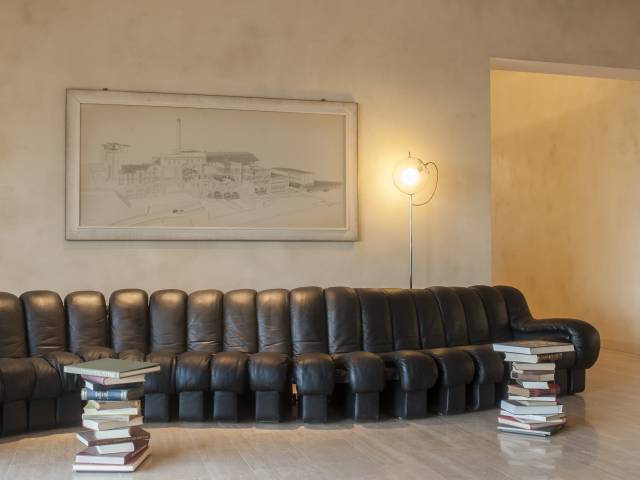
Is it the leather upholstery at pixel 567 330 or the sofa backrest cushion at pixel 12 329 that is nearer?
the sofa backrest cushion at pixel 12 329

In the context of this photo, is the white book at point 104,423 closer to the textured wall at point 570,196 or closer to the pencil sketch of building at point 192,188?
the pencil sketch of building at point 192,188

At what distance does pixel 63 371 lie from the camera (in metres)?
4.82

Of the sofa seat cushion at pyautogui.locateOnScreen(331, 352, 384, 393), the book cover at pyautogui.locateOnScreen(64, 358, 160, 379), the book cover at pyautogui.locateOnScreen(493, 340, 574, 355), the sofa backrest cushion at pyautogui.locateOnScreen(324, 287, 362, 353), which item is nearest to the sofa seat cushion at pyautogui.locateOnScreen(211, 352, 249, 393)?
the sofa seat cushion at pyautogui.locateOnScreen(331, 352, 384, 393)

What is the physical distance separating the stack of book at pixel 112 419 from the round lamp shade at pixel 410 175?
3369mm

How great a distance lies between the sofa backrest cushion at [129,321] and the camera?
5477 millimetres

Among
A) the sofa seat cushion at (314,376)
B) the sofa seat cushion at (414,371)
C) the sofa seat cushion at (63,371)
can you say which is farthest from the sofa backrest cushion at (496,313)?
the sofa seat cushion at (63,371)

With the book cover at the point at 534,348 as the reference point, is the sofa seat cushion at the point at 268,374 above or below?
below

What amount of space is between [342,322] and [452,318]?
953 millimetres

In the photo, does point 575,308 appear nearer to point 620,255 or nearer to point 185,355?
point 620,255

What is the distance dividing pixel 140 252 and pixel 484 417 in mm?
3099

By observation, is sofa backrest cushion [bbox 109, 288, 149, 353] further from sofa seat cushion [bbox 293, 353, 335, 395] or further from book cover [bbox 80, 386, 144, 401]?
book cover [bbox 80, 386, 144, 401]

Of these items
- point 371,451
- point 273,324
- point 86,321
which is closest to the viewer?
point 371,451

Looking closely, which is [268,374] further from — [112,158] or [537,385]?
[112,158]

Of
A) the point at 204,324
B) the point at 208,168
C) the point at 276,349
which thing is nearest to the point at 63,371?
the point at 204,324
